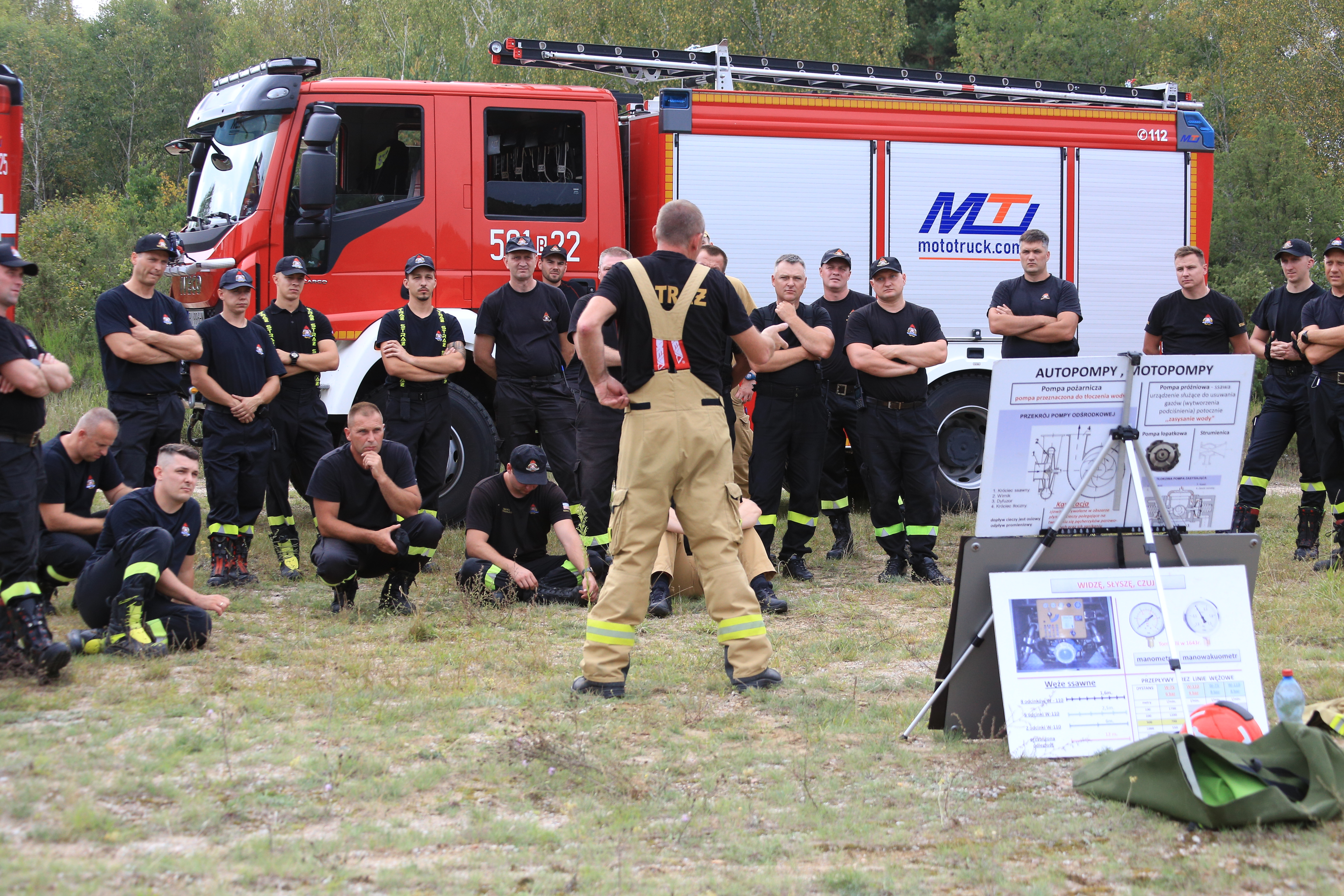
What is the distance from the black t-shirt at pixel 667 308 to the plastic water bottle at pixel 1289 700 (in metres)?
2.40

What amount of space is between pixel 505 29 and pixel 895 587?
23.3 metres

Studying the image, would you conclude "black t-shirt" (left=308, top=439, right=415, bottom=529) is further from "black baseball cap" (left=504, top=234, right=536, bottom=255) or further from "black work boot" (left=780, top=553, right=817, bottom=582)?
"black work boot" (left=780, top=553, right=817, bottom=582)

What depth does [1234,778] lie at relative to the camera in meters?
3.55

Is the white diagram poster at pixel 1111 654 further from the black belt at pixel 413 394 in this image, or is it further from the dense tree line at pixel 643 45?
the dense tree line at pixel 643 45

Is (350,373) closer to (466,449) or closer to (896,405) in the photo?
(466,449)

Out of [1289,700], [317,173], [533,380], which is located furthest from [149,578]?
[1289,700]

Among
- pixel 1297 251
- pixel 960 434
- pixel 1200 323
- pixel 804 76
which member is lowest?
pixel 960 434

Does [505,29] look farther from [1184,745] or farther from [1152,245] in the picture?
[1184,745]

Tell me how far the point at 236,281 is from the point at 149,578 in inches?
101

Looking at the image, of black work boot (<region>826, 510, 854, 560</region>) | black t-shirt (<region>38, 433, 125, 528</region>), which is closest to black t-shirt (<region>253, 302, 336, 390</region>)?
black t-shirt (<region>38, 433, 125, 528</region>)

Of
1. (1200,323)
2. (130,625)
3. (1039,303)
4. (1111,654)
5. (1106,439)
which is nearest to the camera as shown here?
(1111,654)

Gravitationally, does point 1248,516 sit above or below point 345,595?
above

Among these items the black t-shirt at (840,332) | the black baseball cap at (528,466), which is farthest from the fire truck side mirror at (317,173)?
the black t-shirt at (840,332)

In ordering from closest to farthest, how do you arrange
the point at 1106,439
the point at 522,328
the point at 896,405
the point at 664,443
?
the point at 1106,439, the point at 664,443, the point at 896,405, the point at 522,328
